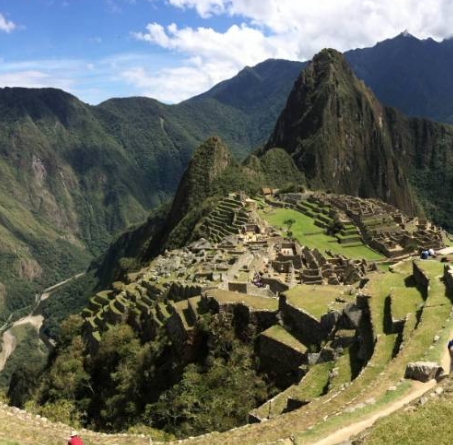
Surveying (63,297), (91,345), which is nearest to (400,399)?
(91,345)

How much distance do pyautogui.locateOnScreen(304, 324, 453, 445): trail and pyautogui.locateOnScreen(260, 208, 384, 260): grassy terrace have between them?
60.4m

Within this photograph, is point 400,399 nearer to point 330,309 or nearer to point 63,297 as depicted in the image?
point 330,309

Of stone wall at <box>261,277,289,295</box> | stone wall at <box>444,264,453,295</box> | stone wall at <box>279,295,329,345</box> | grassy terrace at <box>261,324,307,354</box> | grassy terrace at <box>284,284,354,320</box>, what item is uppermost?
stone wall at <box>444,264,453,295</box>

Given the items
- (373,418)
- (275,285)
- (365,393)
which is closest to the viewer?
(373,418)

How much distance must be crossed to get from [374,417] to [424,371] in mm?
2157

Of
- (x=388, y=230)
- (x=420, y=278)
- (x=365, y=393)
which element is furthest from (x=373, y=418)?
(x=388, y=230)

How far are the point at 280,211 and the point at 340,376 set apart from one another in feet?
278

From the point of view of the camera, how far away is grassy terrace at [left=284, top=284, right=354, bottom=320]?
24.0 m

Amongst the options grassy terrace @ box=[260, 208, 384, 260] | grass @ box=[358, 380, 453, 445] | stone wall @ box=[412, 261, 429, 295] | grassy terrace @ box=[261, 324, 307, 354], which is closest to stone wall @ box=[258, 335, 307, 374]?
grassy terrace @ box=[261, 324, 307, 354]

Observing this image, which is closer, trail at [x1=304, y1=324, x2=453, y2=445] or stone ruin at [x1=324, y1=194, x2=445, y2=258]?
trail at [x1=304, y1=324, x2=453, y2=445]

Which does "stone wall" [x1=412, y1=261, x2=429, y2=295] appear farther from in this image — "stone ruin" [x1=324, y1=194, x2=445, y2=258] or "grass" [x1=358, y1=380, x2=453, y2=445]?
"stone ruin" [x1=324, y1=194, x2=445, y2=258]

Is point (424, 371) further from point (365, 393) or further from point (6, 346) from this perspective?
point (6, 346)

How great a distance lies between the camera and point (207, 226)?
87062 millimetres

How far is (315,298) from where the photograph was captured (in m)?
25.7
